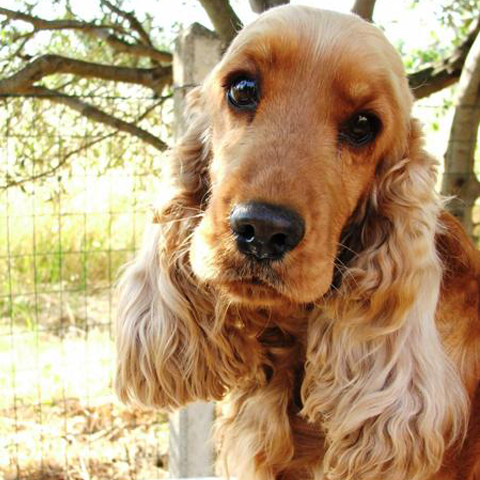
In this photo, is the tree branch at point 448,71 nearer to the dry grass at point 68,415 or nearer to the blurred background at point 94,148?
the blurred background at point 94,148

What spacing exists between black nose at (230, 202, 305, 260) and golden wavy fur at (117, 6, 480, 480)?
22mm

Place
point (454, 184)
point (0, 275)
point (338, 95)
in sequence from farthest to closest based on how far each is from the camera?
point (0, 275) → point (454, 184) → point (338, 95)

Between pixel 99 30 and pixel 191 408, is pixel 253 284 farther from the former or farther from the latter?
pixel 99 30

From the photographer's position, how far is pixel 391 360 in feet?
5.68

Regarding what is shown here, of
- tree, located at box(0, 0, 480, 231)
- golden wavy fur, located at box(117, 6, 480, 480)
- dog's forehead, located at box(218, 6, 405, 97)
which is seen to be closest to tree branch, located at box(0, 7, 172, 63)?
tree, located at box(0, 0, 480, 231)

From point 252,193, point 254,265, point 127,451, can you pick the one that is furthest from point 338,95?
point 127,451

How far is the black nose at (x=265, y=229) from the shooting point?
55.4 inches

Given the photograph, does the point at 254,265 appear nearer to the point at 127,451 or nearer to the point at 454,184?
the point at 454,184

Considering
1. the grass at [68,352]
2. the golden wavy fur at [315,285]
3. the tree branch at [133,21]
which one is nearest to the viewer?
the golden wavy fur at [315,285]

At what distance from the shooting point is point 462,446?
1807mm

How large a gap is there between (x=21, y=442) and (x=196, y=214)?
8.40ft

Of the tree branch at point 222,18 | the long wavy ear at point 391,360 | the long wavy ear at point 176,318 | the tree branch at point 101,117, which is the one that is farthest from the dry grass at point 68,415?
the long wavy ear at point 391,360

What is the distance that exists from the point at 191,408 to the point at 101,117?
1577 mm

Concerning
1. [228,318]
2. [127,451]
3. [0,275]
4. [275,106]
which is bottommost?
[127,451]
